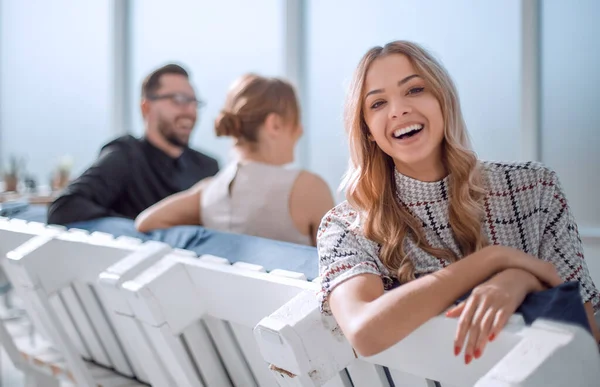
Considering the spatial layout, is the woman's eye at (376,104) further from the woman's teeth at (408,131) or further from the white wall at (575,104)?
the white wall at (575,104)

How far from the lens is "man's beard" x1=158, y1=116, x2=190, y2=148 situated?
8.94 feet

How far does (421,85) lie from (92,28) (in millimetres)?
4126

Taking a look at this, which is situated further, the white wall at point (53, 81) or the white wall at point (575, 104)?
the white wall at point (53, 81)

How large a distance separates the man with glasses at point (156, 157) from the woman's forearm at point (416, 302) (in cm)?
167

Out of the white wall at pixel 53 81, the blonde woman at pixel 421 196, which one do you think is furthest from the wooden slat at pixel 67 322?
the white wall at pixel 53 81

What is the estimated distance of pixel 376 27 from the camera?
2926 mm

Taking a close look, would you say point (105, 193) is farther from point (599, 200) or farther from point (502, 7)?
point (599, 200)

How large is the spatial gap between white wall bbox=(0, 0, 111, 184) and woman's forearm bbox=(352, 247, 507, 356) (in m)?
3.99

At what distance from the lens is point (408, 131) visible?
970 millimetres

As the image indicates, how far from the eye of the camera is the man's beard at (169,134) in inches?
107

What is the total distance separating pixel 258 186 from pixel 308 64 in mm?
1739

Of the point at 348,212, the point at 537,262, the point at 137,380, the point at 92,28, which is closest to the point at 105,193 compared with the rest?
the point at 137,380

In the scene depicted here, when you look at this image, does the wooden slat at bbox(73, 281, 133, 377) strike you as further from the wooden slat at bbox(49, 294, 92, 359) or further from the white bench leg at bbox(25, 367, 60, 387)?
the white bench leg at bbox(25, 367, 60, 387)

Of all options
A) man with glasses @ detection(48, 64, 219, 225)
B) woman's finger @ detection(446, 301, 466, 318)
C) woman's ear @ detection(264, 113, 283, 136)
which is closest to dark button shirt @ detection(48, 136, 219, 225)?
man with glasses @ detection(48, 64, 219, 225)
